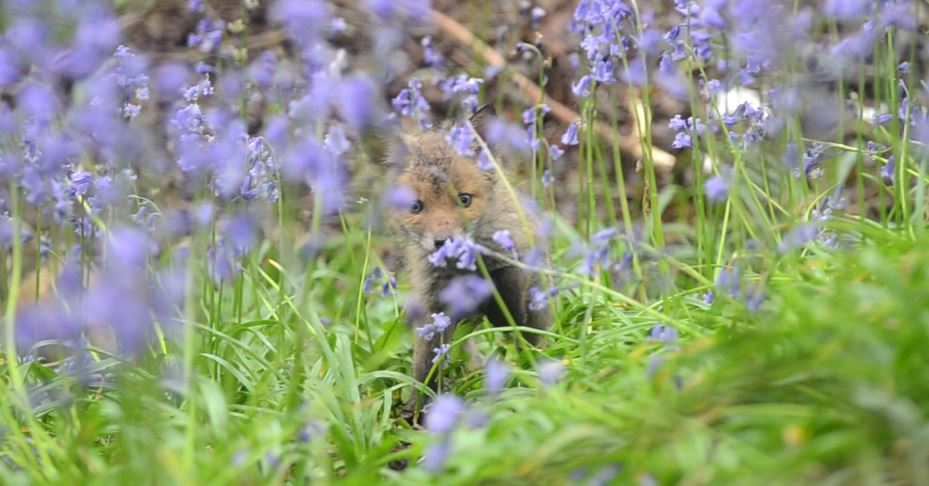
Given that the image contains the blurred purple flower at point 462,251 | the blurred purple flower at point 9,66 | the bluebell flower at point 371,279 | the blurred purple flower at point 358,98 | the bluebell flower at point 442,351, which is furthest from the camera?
the bluebell flower at point 371,279

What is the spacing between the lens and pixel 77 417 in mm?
3785

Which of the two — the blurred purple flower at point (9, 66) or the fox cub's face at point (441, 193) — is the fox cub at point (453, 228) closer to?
the fox cub's face at point (441, 193)

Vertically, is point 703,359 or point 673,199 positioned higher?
point 703,359

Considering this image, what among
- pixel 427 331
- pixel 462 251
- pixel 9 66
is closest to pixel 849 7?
pixel 462 251

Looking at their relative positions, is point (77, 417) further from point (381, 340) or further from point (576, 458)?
point (576, 458)

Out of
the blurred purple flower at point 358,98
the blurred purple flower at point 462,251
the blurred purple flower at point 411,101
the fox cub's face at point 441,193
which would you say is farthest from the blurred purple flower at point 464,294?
the blurred purple flower at point 358,98

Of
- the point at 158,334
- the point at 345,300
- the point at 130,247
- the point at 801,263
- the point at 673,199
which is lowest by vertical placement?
the point at 673,199

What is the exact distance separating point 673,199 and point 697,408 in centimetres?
458

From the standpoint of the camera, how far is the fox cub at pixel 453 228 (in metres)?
4.71

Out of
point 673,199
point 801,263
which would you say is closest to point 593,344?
point 801,263

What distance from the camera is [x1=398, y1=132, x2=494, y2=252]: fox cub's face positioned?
4773 mm

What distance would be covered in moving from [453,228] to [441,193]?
0.27 metres

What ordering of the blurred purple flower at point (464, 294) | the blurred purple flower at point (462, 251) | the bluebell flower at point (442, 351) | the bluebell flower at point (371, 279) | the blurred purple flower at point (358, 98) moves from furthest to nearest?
1. the bluebell flower at point (371, 279)
2. the bluebell flower at point (442, 351)
3. the blurred purple flower at point (464, 294)
4. the blurred purple flower at point (462, 251)
5. the blurred purple flower at point (358, 98)

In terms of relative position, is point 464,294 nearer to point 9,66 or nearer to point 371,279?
point 371,279
